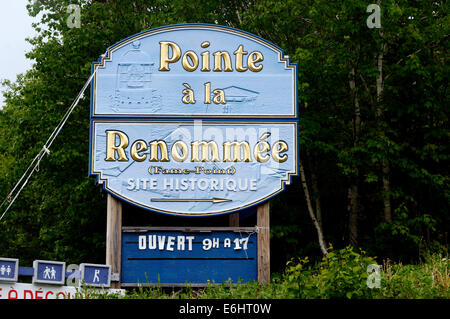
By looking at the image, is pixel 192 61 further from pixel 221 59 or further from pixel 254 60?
pixel 254 60

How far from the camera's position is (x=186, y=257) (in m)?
10.8

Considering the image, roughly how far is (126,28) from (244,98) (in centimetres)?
826

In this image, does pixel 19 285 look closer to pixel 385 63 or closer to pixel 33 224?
pixel 385 63

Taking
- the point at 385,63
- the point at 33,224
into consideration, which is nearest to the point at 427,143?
the point at 385,63

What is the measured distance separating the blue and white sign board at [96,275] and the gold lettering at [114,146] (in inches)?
74.9

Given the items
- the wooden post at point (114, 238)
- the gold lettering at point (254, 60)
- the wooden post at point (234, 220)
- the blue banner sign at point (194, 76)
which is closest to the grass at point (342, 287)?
the wooden post at point (114, 238)

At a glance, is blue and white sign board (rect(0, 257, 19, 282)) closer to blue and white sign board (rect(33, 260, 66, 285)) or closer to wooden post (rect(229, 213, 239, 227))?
blue and white sign board (rect(33, 260, 66, 285))

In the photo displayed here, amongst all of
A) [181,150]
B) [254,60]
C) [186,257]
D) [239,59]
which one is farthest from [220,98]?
[186,257]

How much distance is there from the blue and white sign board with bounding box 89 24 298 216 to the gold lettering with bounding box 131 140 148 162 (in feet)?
0.06

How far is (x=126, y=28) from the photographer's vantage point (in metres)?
18.5

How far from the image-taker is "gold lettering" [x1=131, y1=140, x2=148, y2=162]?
36.1ft

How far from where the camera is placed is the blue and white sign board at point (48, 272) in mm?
9453

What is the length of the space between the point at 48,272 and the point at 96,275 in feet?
2.71

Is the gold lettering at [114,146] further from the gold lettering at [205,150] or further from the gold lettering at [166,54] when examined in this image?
the gold lettering at [166,54]
